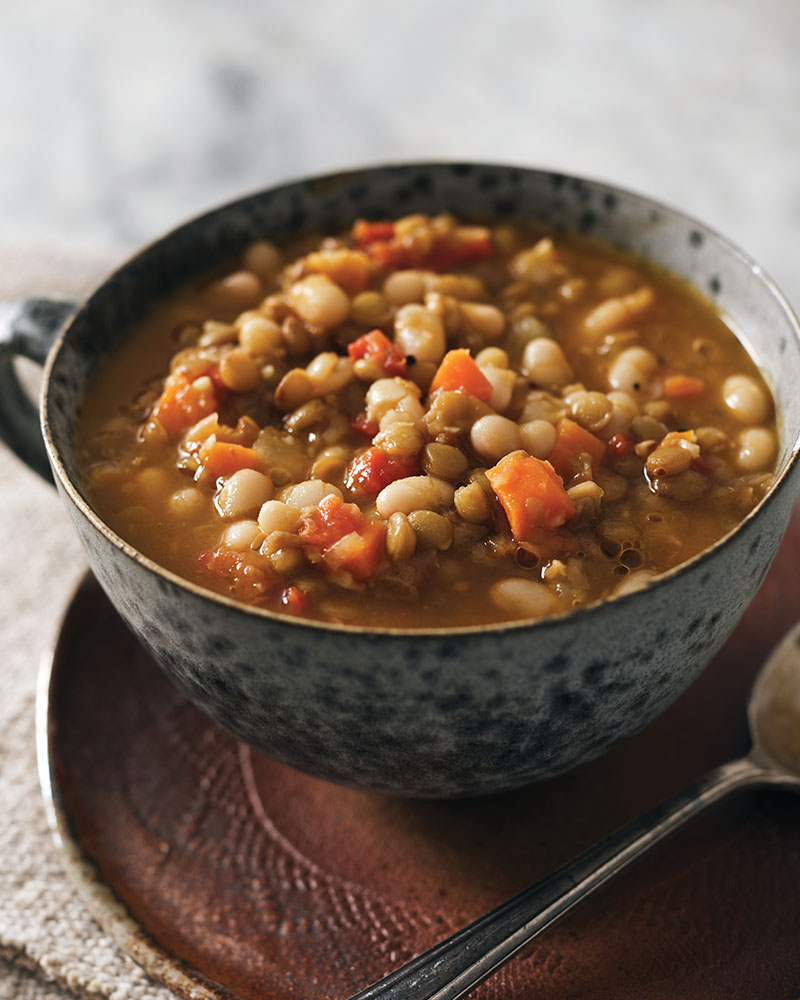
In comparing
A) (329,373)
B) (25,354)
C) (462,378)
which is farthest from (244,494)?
(25,354)

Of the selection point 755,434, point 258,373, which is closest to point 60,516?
point 258,373

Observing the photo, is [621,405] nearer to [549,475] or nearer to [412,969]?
[549,475]

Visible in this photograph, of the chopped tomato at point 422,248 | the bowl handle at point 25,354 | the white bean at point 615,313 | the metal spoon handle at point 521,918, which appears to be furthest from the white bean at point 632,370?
the bowl handle at point 25,354

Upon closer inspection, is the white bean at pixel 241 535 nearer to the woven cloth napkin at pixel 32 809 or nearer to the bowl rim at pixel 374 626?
the bowl rim at pixel 374 626

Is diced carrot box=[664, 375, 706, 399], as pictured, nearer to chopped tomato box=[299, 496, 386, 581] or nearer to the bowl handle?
chopped tomato box=[299, 496, 386, 581]

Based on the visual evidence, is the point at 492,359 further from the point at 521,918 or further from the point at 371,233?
the point at 521,918

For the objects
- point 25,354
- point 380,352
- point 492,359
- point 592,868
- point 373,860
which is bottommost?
point 373,860

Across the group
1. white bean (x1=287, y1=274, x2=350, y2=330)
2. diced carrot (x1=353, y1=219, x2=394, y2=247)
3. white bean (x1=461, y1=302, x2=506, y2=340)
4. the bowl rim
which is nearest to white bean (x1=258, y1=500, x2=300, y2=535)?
the bowl rim
